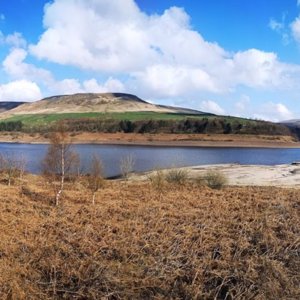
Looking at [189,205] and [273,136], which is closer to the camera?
[189,205]

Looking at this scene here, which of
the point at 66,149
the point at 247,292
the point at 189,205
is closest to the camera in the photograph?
the point at 247,292

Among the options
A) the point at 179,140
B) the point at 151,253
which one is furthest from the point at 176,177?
the point at 179,140

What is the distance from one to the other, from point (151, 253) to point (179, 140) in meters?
124

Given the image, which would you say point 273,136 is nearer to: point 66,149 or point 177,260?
point 66,149

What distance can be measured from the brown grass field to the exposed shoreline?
11029cm

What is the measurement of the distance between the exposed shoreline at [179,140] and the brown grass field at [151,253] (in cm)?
11029

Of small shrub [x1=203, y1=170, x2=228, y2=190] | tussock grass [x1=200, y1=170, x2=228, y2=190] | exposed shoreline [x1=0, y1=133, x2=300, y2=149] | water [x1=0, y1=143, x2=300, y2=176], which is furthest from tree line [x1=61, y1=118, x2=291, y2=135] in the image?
small shrub [x1=203, y1=170, x2=228, y2=190]

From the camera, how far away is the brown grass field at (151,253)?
7367 millimetres

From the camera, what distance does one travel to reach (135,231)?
1041 centimetres

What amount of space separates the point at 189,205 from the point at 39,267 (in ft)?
23.6

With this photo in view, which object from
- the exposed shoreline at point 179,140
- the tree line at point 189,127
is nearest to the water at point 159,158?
the exposed shoreline at point 179,140

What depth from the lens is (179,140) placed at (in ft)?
436

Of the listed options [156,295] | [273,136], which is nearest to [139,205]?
[156,295]

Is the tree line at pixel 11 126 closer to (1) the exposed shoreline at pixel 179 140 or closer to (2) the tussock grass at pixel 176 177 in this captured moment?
(1) the exposed shoreline at pixel 179 140
